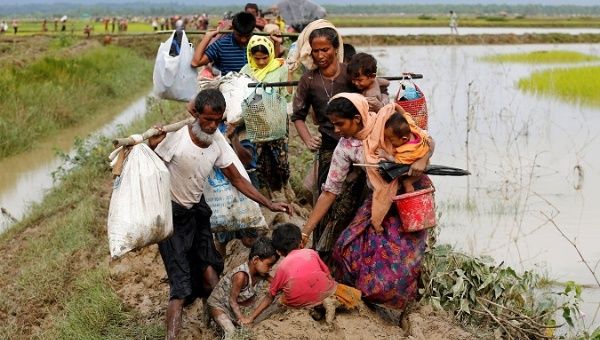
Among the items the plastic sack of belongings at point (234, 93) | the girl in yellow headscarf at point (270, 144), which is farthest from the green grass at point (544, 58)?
the plastic sack of belongings at point (234, 93)

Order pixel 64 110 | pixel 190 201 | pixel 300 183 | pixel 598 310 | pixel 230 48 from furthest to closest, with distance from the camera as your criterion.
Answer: pixel 64 110 → pixel 300 183 → pixel 230 48 → pixel 598 310 → pixel 190 201

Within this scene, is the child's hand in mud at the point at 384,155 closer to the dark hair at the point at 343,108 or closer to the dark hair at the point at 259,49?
the dark hair at the point at 343,108

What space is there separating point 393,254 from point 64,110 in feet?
36.4

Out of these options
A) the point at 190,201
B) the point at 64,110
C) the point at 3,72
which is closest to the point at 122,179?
the point at 190,201

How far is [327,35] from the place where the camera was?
4.52 meters

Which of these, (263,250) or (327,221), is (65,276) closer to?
(327,221)

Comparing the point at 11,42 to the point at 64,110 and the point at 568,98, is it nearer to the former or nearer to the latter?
Result: the point at 64,110

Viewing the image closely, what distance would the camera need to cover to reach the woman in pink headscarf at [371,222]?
4.12m

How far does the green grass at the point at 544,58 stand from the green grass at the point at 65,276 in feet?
51.0

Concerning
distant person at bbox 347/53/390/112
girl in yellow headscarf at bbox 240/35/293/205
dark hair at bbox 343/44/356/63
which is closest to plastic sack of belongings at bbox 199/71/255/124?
girl in yellow headscarf at bbox 240/35/293/205

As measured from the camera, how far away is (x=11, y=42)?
3012 cm

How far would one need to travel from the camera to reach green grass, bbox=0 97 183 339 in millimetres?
4789

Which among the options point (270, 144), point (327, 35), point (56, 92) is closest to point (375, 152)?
point (327, 35)

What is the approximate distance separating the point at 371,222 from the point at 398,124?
0.52 metres
